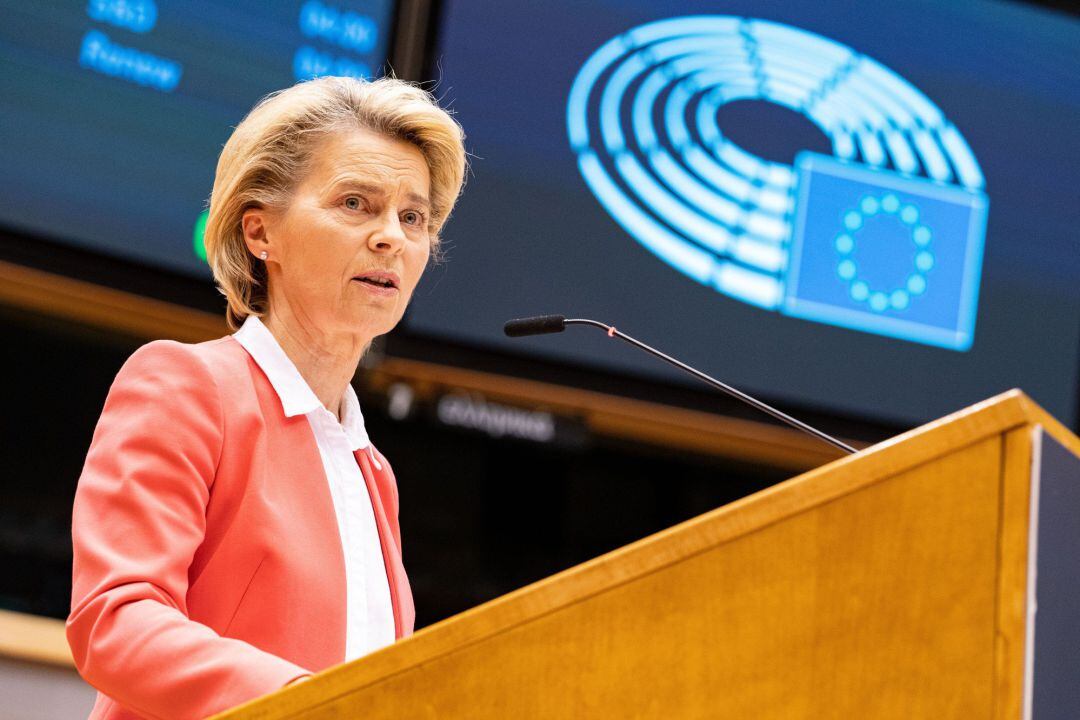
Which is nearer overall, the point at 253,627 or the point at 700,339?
the point at 253,627

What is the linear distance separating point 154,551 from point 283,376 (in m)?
0.32

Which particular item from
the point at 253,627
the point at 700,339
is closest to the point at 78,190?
the point at 700,339

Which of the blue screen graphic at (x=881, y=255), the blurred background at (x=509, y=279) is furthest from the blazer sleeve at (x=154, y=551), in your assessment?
the blue screen graphic at (x=881, y=255)

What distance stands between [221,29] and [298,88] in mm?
1920

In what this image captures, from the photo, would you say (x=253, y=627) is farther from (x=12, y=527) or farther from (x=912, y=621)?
(x=12, y=527)

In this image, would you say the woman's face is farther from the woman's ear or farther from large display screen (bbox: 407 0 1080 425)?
large display screen (bbox: 407 0 1080 425)

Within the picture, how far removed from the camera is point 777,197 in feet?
12.6

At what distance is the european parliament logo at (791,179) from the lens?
12.4 feet

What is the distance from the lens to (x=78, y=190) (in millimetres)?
3254

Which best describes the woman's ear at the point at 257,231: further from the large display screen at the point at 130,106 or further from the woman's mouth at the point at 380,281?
the large display screen at the point at 130,106

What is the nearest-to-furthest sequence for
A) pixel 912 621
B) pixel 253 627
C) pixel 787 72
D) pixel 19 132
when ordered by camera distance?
pixel 912 621 < pixel 253 627 < pixel 19 132 < pixel 787 72

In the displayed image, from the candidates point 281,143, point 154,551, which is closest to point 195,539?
point 154,551

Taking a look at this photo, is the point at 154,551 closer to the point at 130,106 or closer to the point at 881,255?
the point at 130,106

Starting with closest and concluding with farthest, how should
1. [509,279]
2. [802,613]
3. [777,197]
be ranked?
[802,613]
[509,279]
[777,197]
